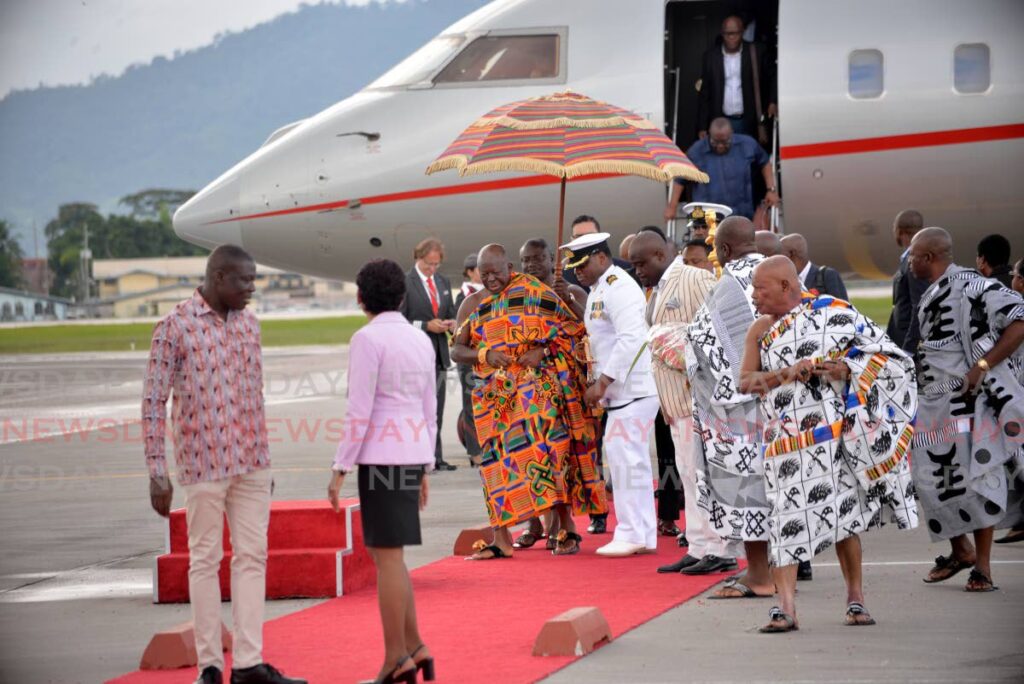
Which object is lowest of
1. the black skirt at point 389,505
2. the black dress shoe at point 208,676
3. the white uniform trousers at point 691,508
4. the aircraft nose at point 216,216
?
the black dress shoe at point 208,676

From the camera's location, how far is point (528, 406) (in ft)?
30.2

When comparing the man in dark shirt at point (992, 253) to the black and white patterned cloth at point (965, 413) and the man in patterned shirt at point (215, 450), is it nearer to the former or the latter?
the black and white patterned cloth at point (965, 413)

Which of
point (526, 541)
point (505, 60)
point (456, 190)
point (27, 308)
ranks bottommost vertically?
point (27, 308)

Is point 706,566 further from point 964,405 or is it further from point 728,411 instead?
point 964,405

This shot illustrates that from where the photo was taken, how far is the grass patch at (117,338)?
4709cm

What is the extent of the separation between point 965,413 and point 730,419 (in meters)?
1.34

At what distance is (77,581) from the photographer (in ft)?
28.8

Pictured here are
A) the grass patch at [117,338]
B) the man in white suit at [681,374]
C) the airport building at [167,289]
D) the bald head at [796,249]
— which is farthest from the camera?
the airport building at [167,289]

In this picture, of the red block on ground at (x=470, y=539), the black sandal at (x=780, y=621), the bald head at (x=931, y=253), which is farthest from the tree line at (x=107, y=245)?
the black sandal at (x=780, y=621)

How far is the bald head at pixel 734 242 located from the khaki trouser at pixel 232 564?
2.95m

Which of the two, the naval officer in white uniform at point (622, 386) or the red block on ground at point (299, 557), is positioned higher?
the naval officer in white uniform at point (622, 386)

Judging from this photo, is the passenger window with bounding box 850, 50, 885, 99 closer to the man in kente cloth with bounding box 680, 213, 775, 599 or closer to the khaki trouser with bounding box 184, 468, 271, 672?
the man in kente cloth with bounding box 680, 213, 775, 599

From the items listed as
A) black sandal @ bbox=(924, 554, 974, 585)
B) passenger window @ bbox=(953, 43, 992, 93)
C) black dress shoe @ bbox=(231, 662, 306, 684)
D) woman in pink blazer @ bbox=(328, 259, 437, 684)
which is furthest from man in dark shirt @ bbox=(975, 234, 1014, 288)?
passenger window @ bbox=(953, 43, 992, 93)

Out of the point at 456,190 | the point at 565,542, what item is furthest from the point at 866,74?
the point at 565,542
